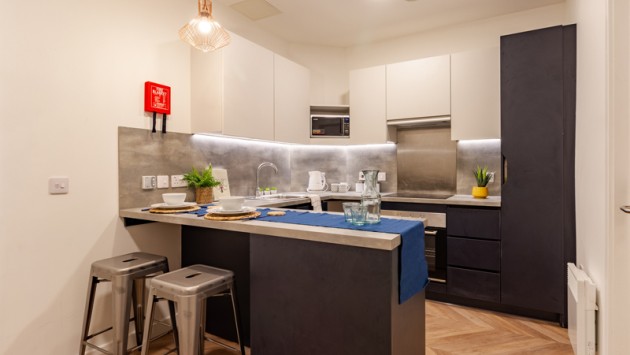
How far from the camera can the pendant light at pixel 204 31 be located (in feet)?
6.46

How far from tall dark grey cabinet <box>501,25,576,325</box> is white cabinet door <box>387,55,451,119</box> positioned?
58cm

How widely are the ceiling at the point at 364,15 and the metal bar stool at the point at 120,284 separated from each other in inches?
92.8

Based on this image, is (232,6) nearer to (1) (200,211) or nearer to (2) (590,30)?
(1) (200,211)

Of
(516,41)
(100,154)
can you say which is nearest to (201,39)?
(100,154)

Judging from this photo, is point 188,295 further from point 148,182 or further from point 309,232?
point 148,182

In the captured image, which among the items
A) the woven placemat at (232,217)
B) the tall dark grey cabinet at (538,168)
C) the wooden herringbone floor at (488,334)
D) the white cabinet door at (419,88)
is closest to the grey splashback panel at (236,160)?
the white cabinet door at (419,88)

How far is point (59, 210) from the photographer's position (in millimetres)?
2055

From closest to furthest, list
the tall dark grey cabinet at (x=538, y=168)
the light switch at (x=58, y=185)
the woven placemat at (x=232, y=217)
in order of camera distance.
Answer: the woven placemat at (x=232, y=217) < the light switch at (x=58, y=185) < the tall dark grey cabinet at (x=538, y=168)

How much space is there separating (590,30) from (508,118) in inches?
33.1

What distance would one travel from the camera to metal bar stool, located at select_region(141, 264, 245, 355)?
5.33 ft

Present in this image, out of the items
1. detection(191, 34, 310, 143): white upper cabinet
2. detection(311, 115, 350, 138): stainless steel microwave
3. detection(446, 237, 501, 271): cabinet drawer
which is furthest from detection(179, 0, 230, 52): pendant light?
detection(446, 237, 501, 271): cabinet drawer

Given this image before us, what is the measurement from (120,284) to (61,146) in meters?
0.89

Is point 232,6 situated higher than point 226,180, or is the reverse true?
point 232,6

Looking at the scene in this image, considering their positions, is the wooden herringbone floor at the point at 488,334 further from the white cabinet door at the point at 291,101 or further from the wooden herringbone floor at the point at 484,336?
the white cabinet door at the point at 291,101
